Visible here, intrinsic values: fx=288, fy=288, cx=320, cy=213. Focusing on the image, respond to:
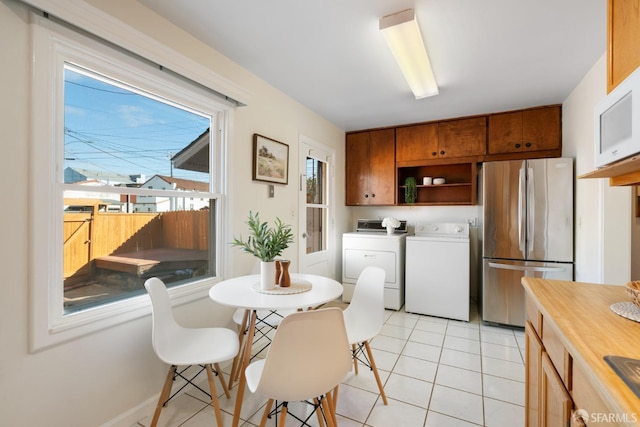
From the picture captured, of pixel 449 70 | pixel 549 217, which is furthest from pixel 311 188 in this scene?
pixel 549 217

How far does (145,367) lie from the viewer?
1707 mm

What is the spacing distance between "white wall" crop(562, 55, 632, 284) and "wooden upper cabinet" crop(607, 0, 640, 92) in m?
1.16

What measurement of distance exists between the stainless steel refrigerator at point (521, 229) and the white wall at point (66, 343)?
261 cm

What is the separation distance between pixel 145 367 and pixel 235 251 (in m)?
0.93

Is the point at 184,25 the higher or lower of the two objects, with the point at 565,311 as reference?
higher

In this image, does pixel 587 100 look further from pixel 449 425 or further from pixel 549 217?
pixel 449 425

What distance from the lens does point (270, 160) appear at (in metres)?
2.65

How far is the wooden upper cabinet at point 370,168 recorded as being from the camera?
3.89m

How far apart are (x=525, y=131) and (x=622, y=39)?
229 centimetres

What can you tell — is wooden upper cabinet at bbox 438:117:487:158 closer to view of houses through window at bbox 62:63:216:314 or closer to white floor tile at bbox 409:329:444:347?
white floor tile at bbox 409:329:444:347

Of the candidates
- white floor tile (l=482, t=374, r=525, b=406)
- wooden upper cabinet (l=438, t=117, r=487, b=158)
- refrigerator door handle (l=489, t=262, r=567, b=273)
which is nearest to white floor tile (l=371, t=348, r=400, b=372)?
white floor tile (l=482, t=374, r=525, b=406)

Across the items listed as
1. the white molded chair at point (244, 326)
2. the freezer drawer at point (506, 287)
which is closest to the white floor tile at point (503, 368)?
the freezer drawer at point (506, 287)

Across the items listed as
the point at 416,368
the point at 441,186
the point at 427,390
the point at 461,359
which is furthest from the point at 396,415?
the point at 441,186

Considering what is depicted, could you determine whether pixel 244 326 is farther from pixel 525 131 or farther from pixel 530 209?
pixel 525 131
